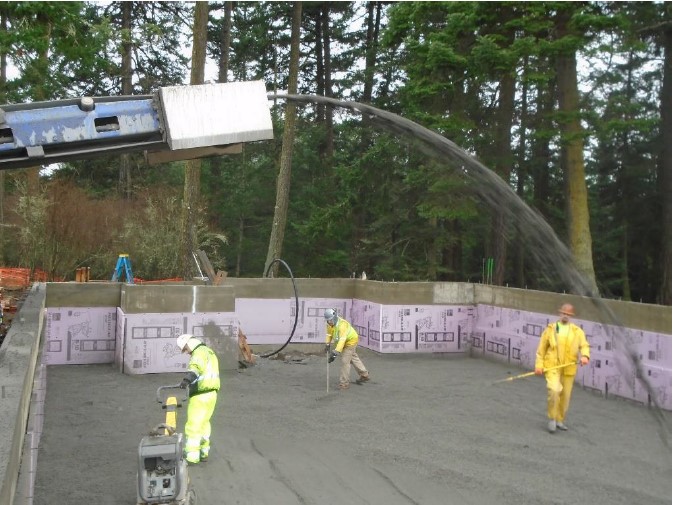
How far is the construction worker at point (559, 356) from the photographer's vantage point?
34.8 ft

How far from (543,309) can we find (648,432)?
5.09 metres

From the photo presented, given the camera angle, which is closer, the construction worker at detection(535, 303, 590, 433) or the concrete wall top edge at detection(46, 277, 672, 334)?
the construction worker at detection(535, 303, 590, 433)

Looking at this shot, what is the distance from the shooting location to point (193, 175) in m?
19.1

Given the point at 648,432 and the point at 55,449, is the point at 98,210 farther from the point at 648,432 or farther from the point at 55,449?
the point at 648,432

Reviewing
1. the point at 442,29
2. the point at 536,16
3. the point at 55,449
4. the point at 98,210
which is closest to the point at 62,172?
the point at 98,210

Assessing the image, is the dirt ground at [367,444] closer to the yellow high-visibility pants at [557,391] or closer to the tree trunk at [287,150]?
the yellow high-visibility pants at [557,391]

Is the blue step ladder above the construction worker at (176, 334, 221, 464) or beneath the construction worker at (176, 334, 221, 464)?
above

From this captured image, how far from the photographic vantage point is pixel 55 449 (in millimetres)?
9344

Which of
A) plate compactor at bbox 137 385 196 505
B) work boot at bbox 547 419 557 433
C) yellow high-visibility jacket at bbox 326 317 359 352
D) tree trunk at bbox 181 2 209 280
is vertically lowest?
work boot at bbox 547 419 557 433

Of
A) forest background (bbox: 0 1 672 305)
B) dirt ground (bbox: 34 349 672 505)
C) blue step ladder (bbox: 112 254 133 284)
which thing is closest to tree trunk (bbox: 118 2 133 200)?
forest background (bbox: 0 1 672 305)

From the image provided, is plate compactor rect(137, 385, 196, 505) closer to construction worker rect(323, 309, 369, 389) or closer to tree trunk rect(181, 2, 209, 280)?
construction worker rect(323, 309, 369, 389)

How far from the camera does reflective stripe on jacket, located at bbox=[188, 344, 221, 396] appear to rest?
8500mm

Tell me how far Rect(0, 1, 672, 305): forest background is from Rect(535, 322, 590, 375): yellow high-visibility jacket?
206 inches

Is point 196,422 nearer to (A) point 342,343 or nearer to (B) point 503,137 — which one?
(A) point 342,343
